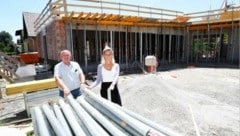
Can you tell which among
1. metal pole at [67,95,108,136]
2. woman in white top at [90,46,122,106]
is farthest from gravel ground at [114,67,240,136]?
metal pole at [67,95,108,136]

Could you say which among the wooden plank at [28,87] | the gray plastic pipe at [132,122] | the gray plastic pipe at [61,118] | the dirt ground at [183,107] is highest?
the gray plastic pipe at [132,122]

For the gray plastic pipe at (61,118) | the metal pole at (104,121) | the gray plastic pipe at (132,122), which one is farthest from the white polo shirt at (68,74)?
the gray plastic pipe at (132,122)

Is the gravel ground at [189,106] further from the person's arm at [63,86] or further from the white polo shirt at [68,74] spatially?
the person's arm at [63,86]

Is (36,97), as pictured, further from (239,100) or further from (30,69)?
(239,100)

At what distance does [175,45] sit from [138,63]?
5.12 metres

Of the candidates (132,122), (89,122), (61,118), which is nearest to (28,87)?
(61,118)

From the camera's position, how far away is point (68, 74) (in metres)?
Answer: 3.48

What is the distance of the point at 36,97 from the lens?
4914 millimetres

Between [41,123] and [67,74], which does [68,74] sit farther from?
[41,123]

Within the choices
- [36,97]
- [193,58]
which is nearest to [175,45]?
[193,58]

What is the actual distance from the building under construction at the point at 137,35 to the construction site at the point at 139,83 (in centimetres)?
6

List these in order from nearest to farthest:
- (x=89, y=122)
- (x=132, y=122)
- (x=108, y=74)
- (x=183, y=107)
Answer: (x=132, y=122), (x=89, y=122), (x=108, y=74), (x=183, y=107)

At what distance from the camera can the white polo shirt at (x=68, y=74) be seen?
3.46 meters

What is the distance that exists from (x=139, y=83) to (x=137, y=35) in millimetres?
8409
